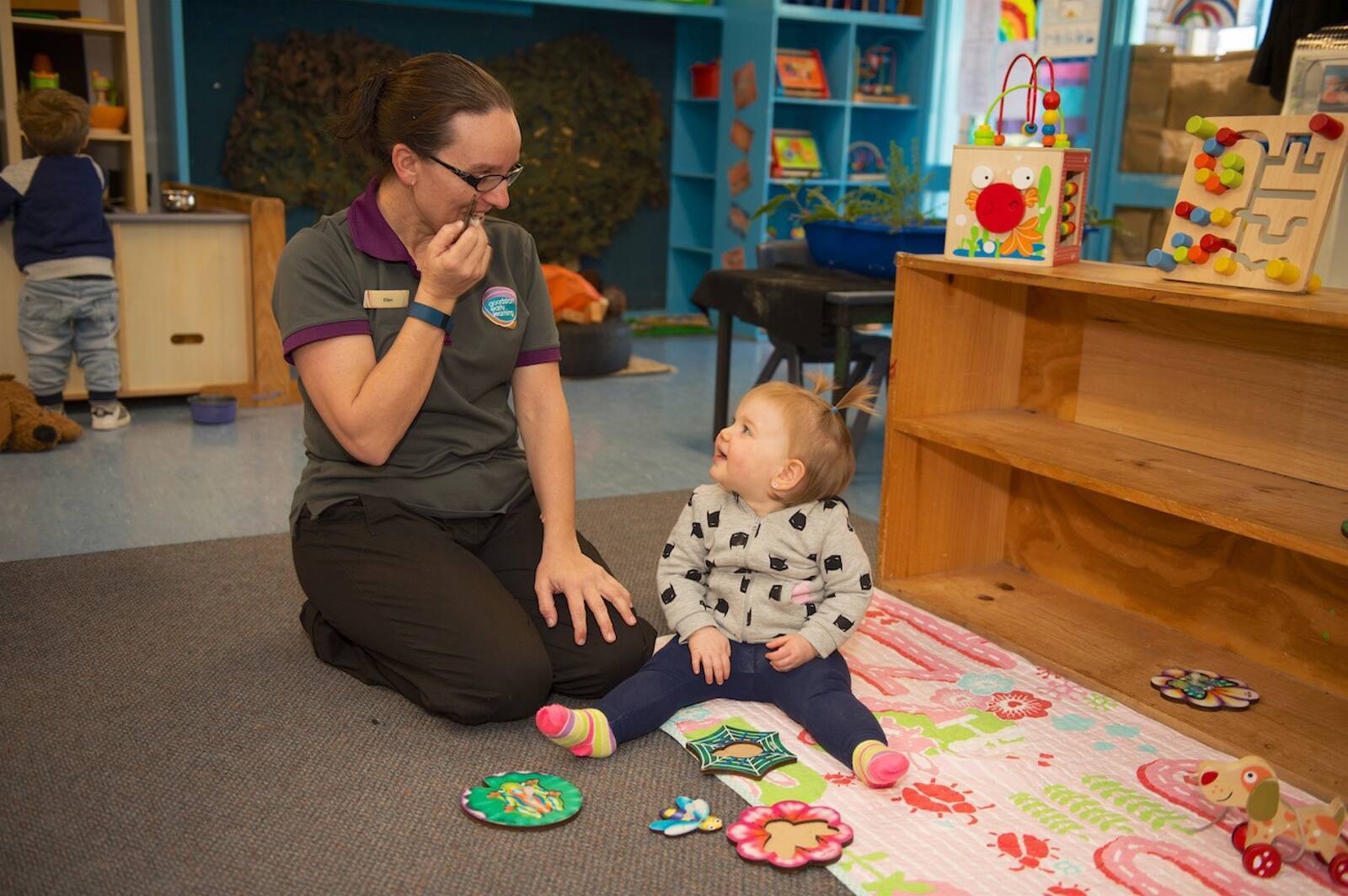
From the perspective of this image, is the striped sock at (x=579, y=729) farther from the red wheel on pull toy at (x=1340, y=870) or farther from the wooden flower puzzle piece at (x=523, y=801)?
the red wheel on pull toy at (x=1340, y=870)

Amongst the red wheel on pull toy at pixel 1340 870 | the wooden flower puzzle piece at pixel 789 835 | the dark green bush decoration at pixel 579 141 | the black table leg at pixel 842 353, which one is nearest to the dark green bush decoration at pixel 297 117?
the dark green bush decoration at pixel 579 141

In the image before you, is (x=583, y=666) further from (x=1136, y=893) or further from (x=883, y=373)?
(x=883, y=373)

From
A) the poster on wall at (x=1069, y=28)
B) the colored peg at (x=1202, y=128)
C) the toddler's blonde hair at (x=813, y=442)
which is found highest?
the poster on wall at (x=1069, y=28)

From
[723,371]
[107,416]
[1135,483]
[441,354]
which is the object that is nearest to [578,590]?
[441,354]

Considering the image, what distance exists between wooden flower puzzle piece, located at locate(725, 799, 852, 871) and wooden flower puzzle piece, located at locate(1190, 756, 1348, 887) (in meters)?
0.52

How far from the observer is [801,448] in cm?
196

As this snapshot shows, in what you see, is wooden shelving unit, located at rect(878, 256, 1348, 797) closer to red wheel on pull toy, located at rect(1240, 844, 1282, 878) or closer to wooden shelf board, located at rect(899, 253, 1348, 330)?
wooden shelf board, located at rect(899, 253, 1348, 330)

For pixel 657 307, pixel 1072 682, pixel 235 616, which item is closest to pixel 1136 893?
pixel 1072 682

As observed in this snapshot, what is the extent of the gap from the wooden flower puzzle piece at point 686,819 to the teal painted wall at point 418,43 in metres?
4.58

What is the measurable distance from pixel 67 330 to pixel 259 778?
270 cm

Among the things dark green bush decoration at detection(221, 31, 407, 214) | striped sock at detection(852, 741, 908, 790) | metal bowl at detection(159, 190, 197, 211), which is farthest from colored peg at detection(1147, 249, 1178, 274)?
dark green bush decoration at detection(221, 31, 407, 214)

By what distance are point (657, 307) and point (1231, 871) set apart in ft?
18.2

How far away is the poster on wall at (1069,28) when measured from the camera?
4.99m

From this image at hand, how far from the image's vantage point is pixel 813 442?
1.96m
